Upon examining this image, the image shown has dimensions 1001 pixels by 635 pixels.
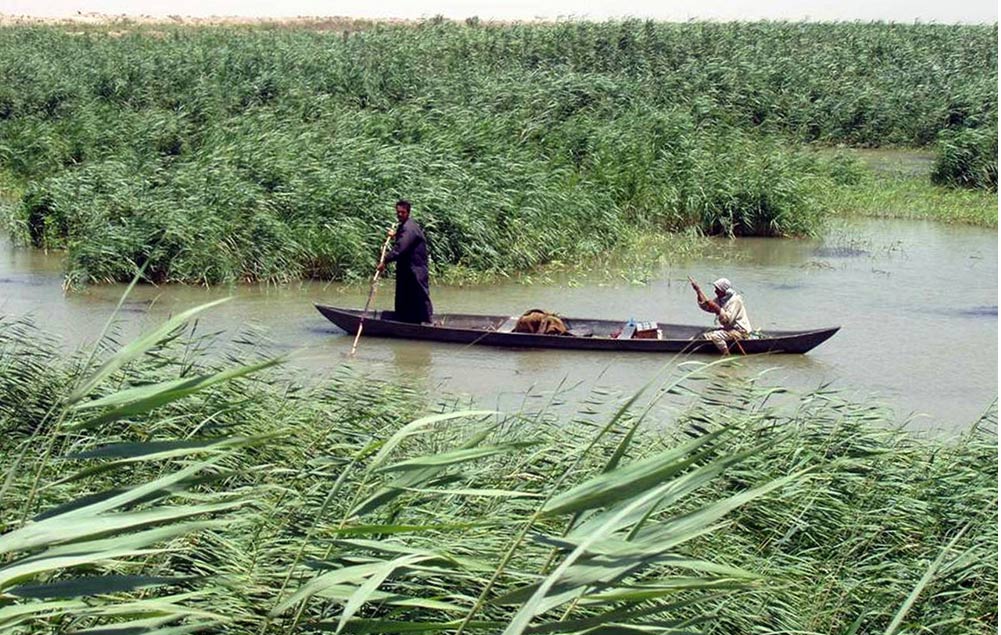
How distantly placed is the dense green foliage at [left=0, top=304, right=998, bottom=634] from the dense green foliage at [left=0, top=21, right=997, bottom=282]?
57.2 inches

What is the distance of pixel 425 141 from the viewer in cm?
1950

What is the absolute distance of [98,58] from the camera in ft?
108

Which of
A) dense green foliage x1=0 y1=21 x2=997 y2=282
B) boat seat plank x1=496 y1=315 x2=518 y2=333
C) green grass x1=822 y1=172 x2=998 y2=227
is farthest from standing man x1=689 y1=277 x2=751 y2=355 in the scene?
green grass x1=822 y1=172 x2=998 y2=227

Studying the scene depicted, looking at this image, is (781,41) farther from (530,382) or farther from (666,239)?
(530,382)

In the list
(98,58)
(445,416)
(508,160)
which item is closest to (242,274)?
(508,160)

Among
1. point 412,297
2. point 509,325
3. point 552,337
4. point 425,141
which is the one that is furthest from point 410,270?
point 425,141

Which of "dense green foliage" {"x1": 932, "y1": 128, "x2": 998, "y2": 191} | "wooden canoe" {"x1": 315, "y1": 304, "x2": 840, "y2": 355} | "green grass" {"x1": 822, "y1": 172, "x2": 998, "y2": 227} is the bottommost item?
"wooden canoe" {"x1": 315, "y1": 304, "x2": 840, "y2": 355}

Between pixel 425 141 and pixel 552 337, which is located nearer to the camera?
pixel 552 337

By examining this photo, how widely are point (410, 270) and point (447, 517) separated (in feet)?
25.2

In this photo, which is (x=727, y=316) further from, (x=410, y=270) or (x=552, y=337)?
(x=410, y=270)

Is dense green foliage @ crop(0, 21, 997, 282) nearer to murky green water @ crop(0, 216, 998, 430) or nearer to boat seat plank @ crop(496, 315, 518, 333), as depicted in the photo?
murky green water @ crop(0, 216, 998, 430)

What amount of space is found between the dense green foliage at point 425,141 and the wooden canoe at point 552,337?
6.73ft

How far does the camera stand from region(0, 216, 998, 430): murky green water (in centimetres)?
1219

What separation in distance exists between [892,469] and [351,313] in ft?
23.5
